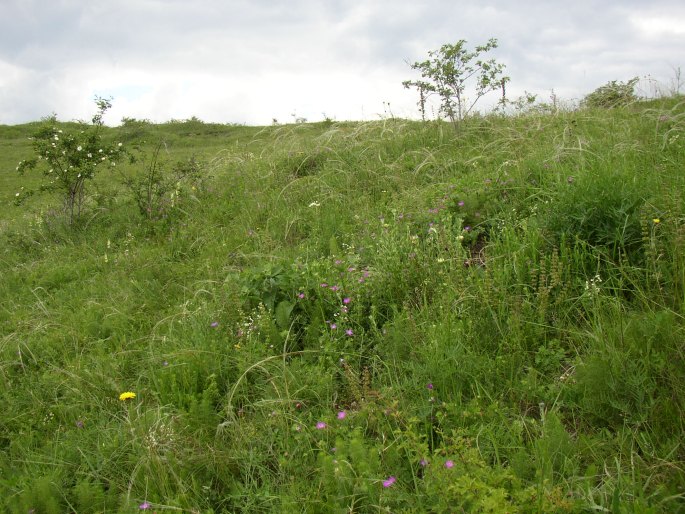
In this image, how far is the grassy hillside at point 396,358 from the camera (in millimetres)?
1724

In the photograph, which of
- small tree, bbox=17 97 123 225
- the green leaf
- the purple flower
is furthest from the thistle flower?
small tree, bbox=17 97 123 225

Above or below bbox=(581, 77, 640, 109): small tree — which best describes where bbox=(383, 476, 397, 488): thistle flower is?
below

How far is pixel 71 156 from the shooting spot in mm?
7055

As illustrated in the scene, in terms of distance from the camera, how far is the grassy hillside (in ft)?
5.65

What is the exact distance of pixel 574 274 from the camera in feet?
8.87

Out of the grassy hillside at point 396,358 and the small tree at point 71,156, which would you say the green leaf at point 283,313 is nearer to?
the grassy hillside at point 396,358

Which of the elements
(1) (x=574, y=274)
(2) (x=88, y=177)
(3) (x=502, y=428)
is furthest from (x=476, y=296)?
(2) (x=88, y=177)

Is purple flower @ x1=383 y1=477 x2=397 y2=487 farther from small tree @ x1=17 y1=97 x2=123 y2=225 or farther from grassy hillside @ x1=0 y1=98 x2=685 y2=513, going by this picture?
small tree @ x1=17 y1=97 x2=123 y2=225

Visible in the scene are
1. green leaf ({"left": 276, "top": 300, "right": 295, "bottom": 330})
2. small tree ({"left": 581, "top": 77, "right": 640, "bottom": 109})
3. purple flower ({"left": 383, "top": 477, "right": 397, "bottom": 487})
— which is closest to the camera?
purple flower ({"left": 383, "top": 477, "right": 397, "bottom": 487})

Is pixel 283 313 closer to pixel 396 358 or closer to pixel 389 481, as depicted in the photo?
pixel 396 358

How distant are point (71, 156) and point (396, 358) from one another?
21.6 ft

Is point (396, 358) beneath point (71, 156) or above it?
beneath

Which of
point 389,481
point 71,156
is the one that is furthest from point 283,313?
point 71,156

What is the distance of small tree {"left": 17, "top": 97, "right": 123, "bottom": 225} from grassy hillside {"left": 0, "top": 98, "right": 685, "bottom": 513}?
2.52 meters
